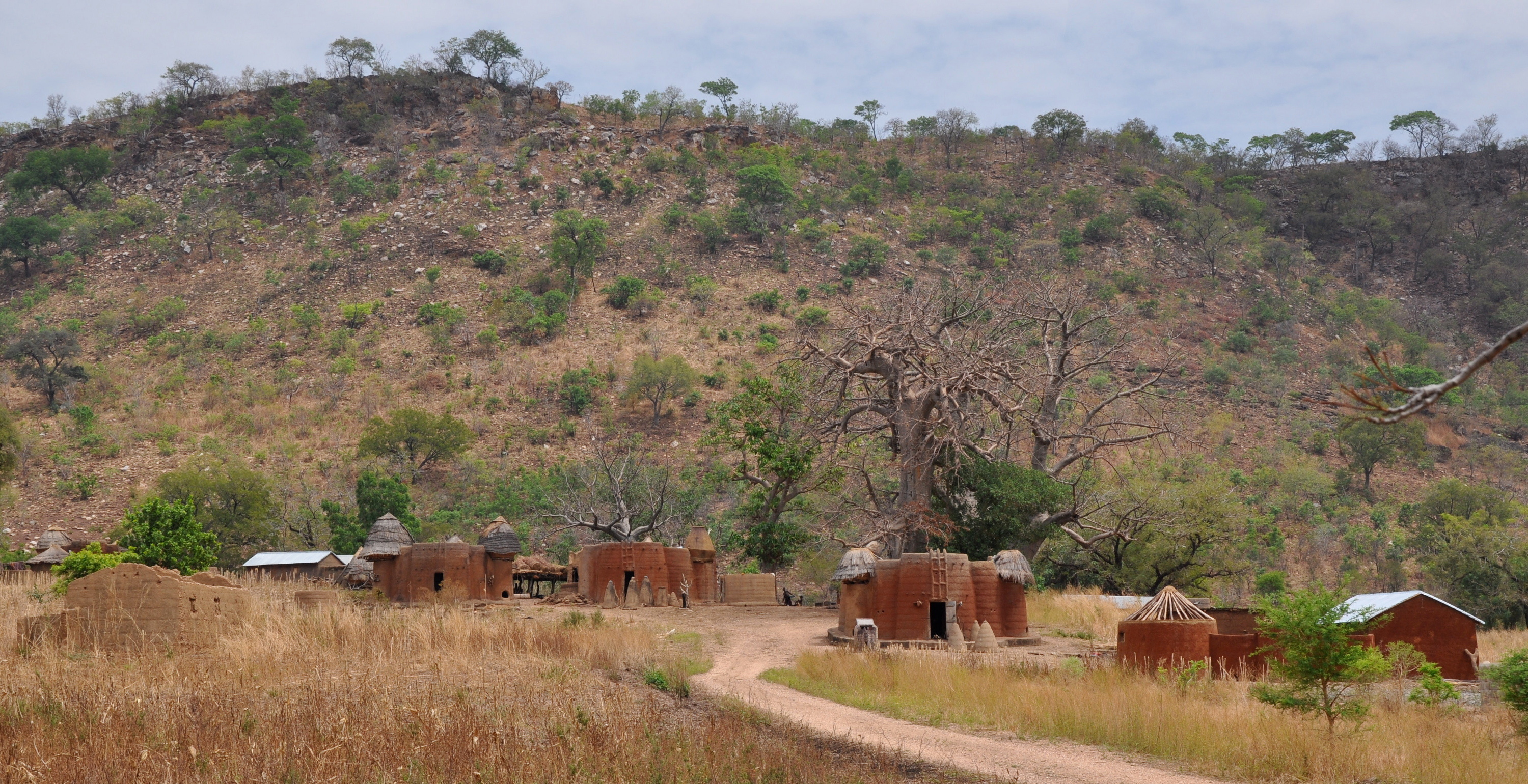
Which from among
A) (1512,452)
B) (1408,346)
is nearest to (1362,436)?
(1512,452)

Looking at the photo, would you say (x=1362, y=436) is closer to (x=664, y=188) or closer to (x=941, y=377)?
(x=941, y=377)

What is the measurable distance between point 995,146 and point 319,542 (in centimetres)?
6160

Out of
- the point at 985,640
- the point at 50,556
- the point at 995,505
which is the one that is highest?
the point at 995,505

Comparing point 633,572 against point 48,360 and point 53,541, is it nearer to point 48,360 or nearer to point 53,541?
point 53,541

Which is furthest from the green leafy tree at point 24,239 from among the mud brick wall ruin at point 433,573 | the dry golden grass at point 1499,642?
the dry golden grass at point 1499,642

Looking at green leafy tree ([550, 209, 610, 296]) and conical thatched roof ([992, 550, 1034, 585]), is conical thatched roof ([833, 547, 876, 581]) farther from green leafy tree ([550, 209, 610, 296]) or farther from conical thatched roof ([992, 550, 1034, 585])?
green leafy tree ([550, 209, 610, 296])

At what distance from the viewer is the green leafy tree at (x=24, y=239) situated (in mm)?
63375

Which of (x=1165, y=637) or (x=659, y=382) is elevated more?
(x=659, y=382)

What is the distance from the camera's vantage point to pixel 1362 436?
49.1m

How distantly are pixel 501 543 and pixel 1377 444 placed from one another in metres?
39.6

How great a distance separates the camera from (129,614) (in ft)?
47.1

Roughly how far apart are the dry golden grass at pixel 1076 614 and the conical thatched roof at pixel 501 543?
13.4m

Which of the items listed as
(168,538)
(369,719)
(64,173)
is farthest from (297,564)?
(64,173)

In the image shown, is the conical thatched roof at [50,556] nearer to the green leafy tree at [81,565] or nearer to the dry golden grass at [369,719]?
the green leafy tree at [81,565]
